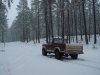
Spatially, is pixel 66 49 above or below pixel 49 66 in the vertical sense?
above

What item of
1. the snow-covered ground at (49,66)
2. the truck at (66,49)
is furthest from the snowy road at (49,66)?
the truck at (66,49)

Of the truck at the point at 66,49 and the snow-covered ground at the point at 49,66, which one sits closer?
the snow-covered ground at the point at 49,66

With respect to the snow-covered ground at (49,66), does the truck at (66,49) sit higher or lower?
higher

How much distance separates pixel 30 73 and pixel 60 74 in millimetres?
1864

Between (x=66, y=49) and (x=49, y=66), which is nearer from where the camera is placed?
(x=49, y=66)

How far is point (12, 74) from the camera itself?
1288 centimetres

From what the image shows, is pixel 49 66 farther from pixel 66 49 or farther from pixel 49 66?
pixel 66 49

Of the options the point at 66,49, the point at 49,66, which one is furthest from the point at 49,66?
the point at 66,49

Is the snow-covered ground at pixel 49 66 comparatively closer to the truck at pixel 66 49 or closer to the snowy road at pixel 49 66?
the snowy road at pixel 49 66

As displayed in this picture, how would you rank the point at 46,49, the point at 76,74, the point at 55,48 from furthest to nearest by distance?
the point at 46,49
the point at 55,48
the point at 76,74

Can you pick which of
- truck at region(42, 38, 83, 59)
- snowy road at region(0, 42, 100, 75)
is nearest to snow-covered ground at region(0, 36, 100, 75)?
snowy road at region(0, 42, 100, 75)

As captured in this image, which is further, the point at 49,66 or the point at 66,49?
the point at 66,49

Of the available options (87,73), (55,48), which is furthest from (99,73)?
(55,48)

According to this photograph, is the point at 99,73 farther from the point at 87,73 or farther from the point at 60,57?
the point at 60,57
